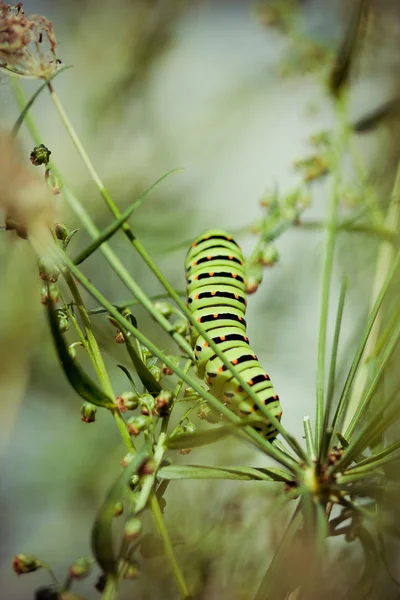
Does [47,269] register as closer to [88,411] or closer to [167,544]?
[88,411]

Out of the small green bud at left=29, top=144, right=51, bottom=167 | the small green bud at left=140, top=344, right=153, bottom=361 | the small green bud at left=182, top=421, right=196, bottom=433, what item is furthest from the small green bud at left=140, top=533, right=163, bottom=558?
the small green bud at left=29, top=144, right=51, bottom=167

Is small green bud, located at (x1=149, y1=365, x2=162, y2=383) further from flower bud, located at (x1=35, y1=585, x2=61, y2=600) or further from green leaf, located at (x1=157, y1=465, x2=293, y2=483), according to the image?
flower bud, located at (x1=35, y1=585, x2=61, y2=600)

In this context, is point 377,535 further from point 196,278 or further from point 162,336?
point 162,336

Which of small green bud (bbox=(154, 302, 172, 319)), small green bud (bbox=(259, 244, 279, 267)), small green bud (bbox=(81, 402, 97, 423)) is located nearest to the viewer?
small green bud (bbox=(81, 402, 97, 423))

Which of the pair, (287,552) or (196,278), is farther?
(196,278)

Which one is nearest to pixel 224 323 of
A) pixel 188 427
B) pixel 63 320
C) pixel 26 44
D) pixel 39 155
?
pixel 188 427

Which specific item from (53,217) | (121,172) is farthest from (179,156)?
(53,217)

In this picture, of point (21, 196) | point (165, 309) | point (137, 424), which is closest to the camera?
point (21, 196)
